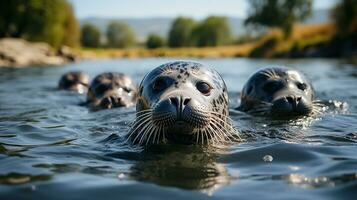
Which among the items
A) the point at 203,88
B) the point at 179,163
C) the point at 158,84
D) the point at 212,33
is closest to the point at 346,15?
the point at 203,88

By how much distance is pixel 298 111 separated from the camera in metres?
7.27

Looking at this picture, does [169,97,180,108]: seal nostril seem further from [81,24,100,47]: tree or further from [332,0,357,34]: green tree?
[81,24,100,47]: tree

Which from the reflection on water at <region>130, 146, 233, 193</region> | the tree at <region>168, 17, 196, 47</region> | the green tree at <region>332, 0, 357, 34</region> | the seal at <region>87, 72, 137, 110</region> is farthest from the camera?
the tree at <region>168, 17, 196, 47</region>

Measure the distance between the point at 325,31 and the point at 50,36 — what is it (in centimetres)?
2775

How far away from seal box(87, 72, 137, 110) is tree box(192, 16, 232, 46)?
117 meters

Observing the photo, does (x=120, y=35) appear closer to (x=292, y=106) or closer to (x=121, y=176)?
(x=292, y=106)

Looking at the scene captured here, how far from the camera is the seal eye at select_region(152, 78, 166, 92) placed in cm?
545

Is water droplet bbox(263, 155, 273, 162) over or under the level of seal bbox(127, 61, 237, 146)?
under

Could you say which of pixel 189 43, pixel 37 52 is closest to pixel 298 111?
pixel 37 52

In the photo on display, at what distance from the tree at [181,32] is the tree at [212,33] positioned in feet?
7.21

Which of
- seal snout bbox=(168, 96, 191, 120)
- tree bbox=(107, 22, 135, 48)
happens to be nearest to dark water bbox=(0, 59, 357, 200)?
seal snout bbox=(168, 96, 191, 120)

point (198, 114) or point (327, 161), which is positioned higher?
point (198, 114)

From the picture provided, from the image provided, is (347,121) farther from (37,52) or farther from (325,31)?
(325,31)

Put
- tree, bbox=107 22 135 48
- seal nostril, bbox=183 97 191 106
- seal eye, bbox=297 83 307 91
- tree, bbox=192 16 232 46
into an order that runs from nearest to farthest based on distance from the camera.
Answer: seal nostril, bbox=183 97 191 106
seal eye, bbox=297 83 307 91
tree, bbox=192 16 232 46
tree, bbox=107 22 135 48
